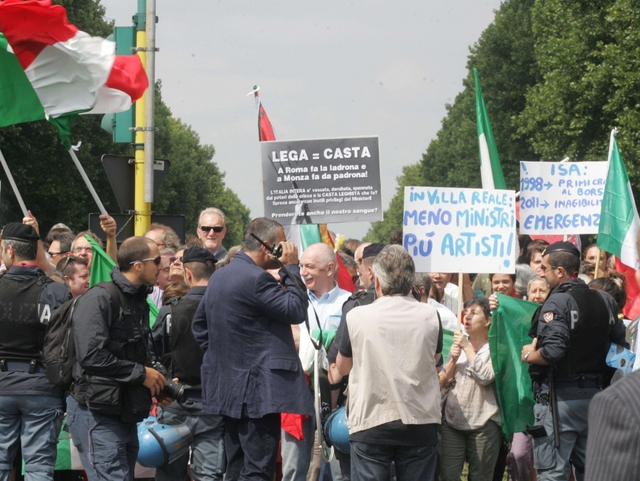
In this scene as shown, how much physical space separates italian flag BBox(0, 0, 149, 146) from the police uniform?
12.9 feet

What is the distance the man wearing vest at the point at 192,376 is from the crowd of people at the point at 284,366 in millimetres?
10

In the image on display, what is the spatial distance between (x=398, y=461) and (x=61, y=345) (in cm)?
224

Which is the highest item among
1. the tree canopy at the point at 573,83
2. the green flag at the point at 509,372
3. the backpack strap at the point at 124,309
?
the tree canopy at the point at 573,83

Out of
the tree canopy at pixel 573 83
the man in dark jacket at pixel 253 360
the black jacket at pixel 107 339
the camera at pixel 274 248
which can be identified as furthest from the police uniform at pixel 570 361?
the tree canopy at pixel 573 83

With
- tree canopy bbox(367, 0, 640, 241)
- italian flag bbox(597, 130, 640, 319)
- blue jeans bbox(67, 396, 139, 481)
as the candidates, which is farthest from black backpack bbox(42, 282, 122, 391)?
tree canopy bbox(367, 0, 640, 241)

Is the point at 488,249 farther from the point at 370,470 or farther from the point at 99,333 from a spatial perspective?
the point at 99,333

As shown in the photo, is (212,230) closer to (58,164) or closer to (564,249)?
(564,249)

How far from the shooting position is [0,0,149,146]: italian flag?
7.54 meters

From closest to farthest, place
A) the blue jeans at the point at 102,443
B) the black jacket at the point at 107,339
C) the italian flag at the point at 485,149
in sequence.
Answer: the black jacket at the point at 107,339 → the blue jeans at the point at 102,443 → the italian flag at the point at 485,149

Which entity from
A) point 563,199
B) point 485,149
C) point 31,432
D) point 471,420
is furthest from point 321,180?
point 485,149

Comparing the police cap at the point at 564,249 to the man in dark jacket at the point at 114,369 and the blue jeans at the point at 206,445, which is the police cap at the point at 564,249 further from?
the man in dark jacket at the point at 114,369

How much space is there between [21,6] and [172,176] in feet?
178

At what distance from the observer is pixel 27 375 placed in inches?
258

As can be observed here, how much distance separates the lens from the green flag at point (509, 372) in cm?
711
